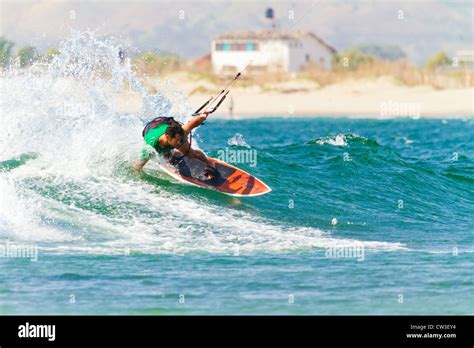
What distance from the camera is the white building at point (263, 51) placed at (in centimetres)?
8519

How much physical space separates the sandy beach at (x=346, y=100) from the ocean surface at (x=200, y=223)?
33.8m

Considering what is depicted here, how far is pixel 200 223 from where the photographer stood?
15.1m

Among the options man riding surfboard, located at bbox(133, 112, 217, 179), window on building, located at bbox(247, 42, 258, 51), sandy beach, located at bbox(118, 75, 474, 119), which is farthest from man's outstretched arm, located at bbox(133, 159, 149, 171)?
window on building, located at bbox(247, 42, 258, 51)

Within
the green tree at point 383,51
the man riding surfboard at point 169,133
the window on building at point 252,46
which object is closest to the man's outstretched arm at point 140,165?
the man riding surfboard at point 169,133

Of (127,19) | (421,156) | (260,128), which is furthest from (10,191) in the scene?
(127,19)

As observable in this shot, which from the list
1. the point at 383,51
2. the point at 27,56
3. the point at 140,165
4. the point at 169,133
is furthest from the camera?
the point at 383,51

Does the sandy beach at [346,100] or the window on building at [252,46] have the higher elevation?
the window on building at [252,46]

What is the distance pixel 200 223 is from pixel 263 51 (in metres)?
71.3

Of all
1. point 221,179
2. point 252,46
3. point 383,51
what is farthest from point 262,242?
point 383,51

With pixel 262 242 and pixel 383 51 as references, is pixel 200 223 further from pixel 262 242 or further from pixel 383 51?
pixel 383 51

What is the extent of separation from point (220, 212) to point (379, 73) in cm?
5195

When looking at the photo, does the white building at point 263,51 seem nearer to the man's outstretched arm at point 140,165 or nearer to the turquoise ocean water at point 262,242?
the turquoise ocean water at point 262,242
